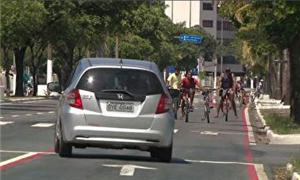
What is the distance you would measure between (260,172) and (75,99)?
3.43m

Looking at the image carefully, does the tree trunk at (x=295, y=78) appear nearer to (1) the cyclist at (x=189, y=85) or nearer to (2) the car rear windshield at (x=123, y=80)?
(1) the cyclist at (x=189, y=85)

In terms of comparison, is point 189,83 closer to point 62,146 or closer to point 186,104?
point 186,104

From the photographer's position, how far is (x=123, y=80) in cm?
1414

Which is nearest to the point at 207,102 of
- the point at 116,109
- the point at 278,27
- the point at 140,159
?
the point at 278,27

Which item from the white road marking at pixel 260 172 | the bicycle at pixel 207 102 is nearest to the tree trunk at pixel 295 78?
the bicycle at pixel 207 102

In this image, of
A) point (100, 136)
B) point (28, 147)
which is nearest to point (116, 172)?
point (100, 136)

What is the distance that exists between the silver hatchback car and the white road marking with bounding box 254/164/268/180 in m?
1.63

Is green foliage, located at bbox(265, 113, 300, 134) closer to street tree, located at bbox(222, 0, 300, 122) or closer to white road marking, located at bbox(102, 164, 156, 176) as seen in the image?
street tree, located at bbox(222, 0, 300, 122)

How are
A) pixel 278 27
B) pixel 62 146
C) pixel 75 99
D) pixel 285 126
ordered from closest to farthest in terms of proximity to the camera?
pixel 75 99, pixel 62 146, pixel 285 126, pixel 278 27

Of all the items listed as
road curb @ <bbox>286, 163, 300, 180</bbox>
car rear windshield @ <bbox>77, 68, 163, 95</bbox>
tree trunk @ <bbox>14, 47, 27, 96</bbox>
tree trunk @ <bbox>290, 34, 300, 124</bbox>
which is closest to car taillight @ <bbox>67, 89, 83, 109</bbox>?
car rear windshield @ <bbox>77, 68, 163, 95</bbox>

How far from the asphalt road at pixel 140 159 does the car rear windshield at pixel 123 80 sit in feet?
4.26

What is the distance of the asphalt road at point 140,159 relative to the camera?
12.7 m

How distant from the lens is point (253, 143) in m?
21.3

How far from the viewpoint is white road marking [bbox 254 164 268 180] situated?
1336 centimetres
